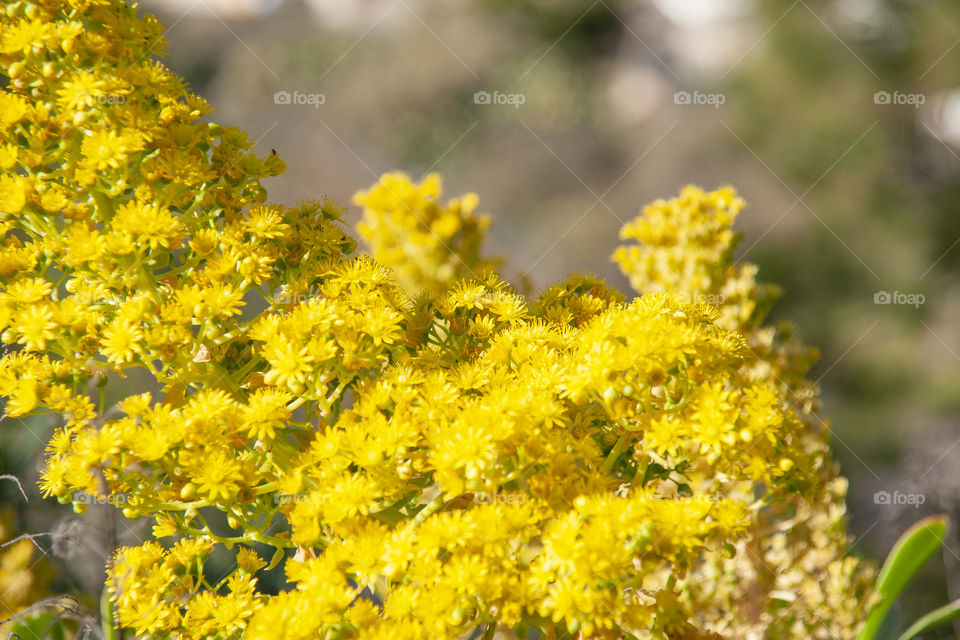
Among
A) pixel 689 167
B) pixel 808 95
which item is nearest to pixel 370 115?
pixel 689 167

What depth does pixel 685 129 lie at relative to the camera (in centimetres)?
675

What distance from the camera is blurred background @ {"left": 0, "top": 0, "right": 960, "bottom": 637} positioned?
501cm

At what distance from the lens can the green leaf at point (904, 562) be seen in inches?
42.0

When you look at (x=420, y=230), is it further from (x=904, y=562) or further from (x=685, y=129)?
(x=685, y=129)

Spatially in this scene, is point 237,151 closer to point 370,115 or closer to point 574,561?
point 574,561

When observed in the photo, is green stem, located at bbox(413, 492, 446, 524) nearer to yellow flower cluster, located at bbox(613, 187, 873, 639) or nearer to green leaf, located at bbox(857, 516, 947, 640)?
yellow flower cluster, located at bbox(613, 187, 873, 639)

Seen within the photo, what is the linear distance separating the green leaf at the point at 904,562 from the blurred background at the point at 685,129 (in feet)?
8.75

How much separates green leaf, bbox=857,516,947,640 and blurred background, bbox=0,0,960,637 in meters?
2.67

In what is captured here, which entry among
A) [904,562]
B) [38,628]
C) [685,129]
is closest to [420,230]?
[38,628]

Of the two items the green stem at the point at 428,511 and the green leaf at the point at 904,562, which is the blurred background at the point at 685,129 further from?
the green stem at the point at 428,511

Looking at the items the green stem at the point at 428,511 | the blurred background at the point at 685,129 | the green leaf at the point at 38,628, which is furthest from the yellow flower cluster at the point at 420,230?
the blurred background at the point at 685,129

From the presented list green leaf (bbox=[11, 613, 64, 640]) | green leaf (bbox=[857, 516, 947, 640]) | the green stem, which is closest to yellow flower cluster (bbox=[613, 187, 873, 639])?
green leaf (bbox=[857, 516, 947, 640])

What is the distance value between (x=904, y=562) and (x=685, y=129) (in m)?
6.17

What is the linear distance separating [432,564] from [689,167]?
629 cm
